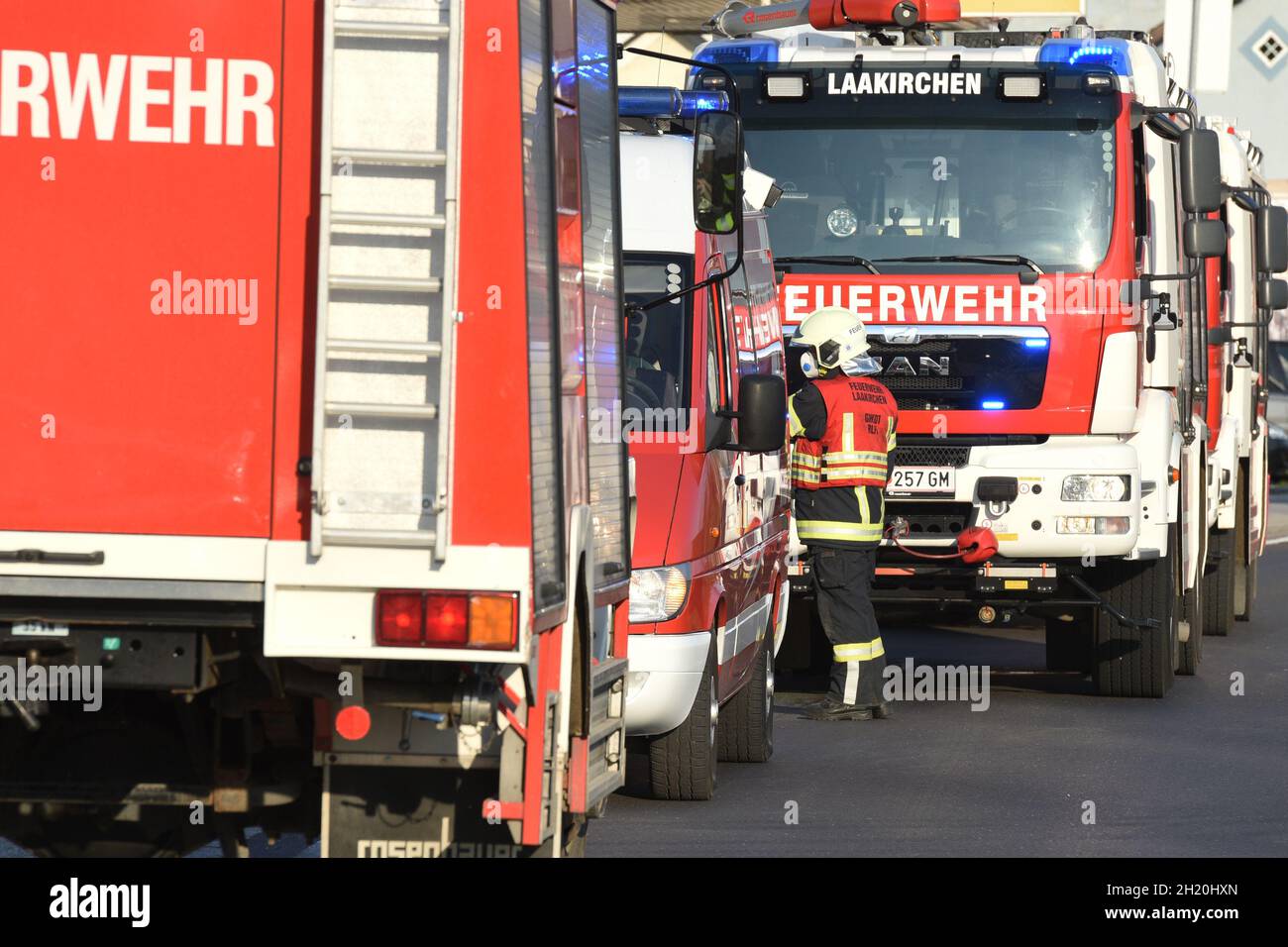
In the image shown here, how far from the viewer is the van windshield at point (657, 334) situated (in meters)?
9.36

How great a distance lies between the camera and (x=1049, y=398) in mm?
12250

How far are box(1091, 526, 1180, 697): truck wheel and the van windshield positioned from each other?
154 inches

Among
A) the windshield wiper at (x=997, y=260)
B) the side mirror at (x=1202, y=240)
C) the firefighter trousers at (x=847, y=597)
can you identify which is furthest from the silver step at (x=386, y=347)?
the side mirror at (x=1202, y=240)

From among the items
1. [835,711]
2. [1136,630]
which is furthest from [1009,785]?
[1136,630]

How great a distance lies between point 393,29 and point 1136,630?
8.41 meters

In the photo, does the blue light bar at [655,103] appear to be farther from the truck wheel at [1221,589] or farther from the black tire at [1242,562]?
→ the black tire at [1242,562]

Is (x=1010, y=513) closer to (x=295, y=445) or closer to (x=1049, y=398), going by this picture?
(x=1049, y=398)

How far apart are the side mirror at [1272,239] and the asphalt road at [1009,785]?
3369 mm

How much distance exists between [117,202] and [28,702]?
1210 millimetres

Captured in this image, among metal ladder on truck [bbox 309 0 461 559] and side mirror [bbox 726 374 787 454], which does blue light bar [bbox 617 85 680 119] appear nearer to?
side mirror [bbox 726 374 787 454]

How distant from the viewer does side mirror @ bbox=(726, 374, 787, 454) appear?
9102 millimetres

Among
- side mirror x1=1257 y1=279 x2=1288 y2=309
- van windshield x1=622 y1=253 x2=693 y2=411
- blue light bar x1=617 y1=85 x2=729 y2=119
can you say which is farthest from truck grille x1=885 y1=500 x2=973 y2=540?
side mirror x1=1257 y1=279 x2=1288 y2=309
